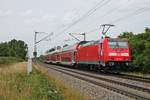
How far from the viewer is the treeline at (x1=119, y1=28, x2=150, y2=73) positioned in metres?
28.1

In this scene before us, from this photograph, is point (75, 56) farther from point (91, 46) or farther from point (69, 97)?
point (69, 97)

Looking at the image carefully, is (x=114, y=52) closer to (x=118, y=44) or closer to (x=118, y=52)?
(x=118, y=52)

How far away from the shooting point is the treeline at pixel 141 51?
2808 cm

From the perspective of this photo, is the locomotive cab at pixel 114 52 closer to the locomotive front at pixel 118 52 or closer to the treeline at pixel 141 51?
the locomotive front at pixel 118 52

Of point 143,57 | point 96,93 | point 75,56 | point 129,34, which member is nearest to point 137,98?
point 96,93

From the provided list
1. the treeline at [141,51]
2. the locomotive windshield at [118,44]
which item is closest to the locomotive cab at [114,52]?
the locomotive windshield at [118,44]

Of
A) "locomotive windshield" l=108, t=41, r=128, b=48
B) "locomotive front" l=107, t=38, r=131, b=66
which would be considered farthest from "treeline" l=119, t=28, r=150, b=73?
"locomotive windshield" l=108, t=41, r=128, b=48

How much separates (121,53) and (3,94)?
18.5 meters

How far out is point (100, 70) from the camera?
1250 inches

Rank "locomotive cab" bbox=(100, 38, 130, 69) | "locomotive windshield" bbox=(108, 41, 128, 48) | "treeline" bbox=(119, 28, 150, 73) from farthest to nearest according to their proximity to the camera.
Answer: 1. "locomotive windshield" bbox=(108, 41, 128, 48)
2. "locomotive cab" bbox=(100, 38, 130, 69)
3. "treeline" bbox=(119, 28, 150, 73)

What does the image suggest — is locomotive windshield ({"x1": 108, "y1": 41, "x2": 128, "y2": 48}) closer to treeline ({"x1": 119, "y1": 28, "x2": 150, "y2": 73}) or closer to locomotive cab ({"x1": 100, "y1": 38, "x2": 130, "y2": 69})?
locomotive cab ({"x1": 100, "y1": 38, "x2": 130, "y2": 69})

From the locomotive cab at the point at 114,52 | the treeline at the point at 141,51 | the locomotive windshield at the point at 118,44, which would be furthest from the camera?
the locomotive windshield at the point at 118,44

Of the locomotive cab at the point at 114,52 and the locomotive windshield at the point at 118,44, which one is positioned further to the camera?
A: the locomotive windshield at the point at 118,44

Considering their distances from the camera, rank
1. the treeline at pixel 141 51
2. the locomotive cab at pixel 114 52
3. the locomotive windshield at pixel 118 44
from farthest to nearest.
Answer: the locomotive windshield at pixel 118 44 → the locomotive cab at pixel 114 52 → the treeline at pixel 141 51
